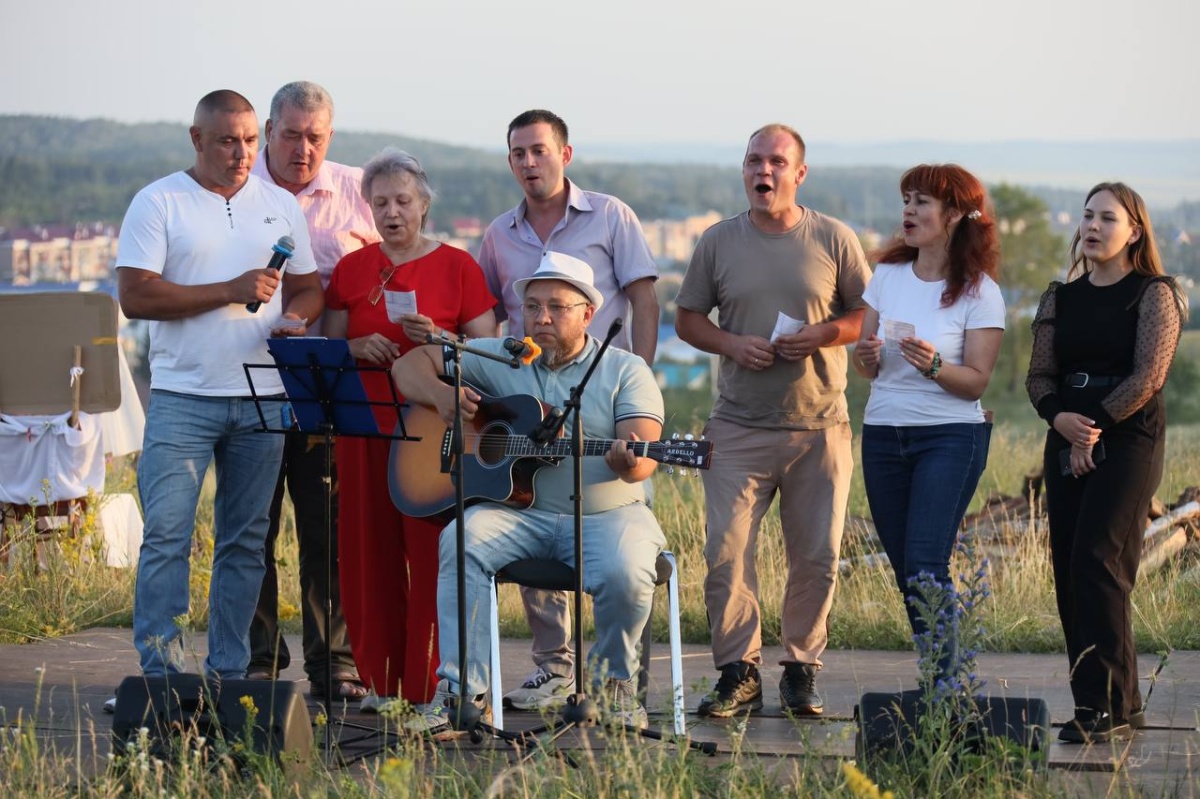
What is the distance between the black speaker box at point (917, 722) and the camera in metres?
4.50

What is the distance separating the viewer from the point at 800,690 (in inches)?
232

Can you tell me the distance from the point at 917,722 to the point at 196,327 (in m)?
2.89

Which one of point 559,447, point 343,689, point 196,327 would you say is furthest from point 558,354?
point 343,689

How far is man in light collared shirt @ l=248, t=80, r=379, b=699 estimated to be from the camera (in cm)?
636

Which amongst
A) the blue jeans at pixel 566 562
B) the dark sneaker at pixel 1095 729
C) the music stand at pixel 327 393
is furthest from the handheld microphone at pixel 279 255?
the dark sneaker at pixel 1095 729

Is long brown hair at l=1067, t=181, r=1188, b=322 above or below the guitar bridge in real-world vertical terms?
above

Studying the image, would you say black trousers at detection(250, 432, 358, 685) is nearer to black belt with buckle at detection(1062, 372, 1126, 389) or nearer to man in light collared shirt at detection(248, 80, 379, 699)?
man in light collared shirt at detection(248, 80, 379, 699)

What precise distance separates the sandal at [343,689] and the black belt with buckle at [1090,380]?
2.89 metres

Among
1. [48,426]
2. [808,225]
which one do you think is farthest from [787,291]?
[48,426]

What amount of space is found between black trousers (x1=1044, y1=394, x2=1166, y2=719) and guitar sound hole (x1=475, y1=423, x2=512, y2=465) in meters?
1.98

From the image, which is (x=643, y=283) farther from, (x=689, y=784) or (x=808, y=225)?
(x=689, y=784)

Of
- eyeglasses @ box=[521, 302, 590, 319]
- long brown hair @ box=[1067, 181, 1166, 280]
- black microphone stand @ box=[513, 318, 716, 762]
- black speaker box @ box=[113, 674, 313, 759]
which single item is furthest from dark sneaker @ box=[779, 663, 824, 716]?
black speaker box @ box=[113, 674, 313, 759]

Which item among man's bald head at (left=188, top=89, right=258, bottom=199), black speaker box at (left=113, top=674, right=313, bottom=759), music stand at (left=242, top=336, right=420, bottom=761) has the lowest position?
black speaker box at (left=113, top=674, right=313, bottom=759)

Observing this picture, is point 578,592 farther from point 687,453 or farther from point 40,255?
point 40,255
